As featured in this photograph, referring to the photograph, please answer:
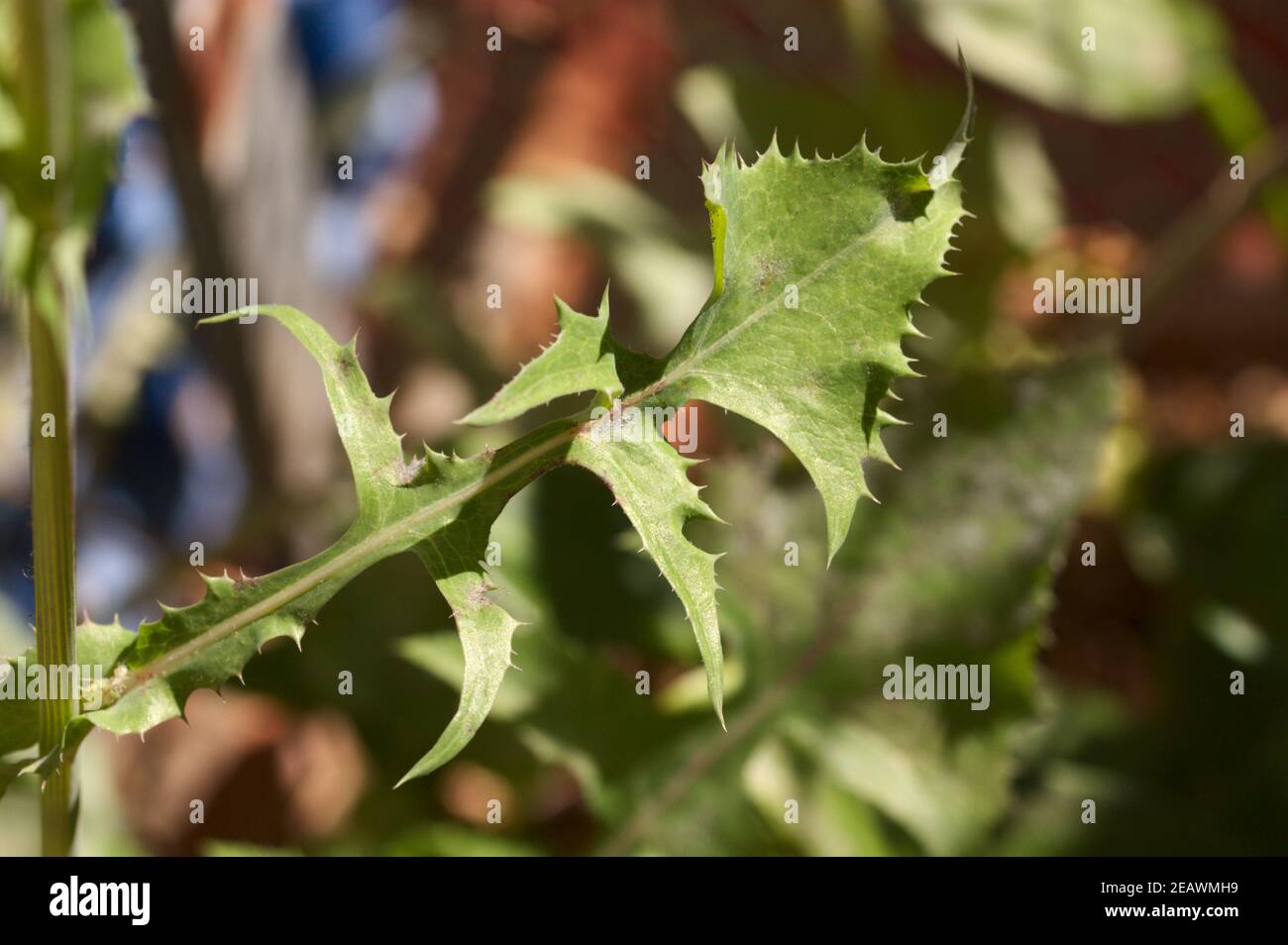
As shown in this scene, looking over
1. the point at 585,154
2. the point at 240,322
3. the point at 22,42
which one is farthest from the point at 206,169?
the point at 22,42

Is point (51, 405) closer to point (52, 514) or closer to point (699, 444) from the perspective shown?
point (52, 514)

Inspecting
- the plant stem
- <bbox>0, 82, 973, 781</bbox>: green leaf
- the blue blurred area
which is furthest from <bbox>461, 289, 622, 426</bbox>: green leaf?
the blue blurred area

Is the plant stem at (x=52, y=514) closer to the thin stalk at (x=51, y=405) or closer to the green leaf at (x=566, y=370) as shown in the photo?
the thin stalk at (x=51, y=405)

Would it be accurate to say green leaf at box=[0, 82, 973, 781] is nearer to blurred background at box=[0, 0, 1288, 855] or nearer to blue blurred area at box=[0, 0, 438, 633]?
blurred background at box=[0, 0, 1288, 855]

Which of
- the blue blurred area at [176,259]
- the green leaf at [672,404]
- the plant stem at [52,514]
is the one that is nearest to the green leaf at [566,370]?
the green leaf at [672,404]

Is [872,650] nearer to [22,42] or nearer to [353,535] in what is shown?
[353,535]

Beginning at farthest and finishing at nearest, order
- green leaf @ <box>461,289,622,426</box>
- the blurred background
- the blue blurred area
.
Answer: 1. the blue blurred area
2. the blurred background
3. green leaf @ <box>461,289,622,426</box>
